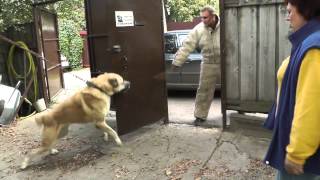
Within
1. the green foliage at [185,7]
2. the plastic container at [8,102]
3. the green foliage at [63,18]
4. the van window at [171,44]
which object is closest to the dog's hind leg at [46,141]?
the plastic container at [8,102]

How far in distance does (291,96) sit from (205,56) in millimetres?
4284

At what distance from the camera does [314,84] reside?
78.7 inches

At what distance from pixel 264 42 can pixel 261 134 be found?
133 centimetres

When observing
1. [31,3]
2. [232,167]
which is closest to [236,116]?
[232,167]

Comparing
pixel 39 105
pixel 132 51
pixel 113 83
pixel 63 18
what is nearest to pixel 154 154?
pixel 113 83

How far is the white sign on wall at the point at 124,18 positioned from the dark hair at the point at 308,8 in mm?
3678

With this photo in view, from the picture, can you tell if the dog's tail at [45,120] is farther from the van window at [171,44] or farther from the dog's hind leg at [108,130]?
the van window at [171,44]

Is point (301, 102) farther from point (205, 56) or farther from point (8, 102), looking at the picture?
point (8, 102)

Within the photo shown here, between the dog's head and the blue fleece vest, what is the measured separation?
10.4 ft

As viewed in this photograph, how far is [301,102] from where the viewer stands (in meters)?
2.05

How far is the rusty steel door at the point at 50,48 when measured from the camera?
8.41 m

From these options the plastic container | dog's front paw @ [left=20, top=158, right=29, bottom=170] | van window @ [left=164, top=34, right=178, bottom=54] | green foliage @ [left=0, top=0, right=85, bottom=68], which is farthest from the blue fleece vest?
green foliage @ [left=0, top=0, right=85, bottom=68]

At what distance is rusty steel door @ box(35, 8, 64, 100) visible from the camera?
841 cm

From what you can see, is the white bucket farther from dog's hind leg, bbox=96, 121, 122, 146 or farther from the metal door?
dog's hind leg, bbox=96, 121, 122, 146
